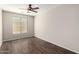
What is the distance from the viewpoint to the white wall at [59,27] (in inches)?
64.7

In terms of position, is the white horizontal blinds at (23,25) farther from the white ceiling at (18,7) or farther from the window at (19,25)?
the white ceiling at (18,7)

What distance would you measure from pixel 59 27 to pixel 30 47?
2.14ft

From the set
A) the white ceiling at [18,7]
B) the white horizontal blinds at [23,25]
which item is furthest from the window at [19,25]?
the white ceiling at [18,7]

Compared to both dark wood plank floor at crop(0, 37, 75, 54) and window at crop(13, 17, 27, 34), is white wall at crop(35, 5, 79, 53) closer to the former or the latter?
dark wood plank floor at crop(0, 37, 75, 54)

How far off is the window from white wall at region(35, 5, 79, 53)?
0.23 metres

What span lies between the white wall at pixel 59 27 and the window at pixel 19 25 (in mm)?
227

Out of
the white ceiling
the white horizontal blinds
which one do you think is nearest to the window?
the white horizontal blinds

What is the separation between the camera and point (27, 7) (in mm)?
1526

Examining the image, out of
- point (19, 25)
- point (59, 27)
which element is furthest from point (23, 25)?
point (59, 27)

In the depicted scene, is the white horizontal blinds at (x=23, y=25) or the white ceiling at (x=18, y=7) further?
the white horizontal blinds at (x=23, y=25)

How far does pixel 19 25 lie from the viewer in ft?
5.47

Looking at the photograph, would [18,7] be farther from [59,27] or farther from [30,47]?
[59,27]

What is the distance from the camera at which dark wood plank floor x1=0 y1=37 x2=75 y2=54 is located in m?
1.53
